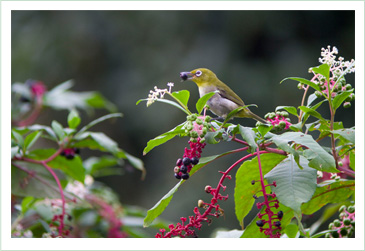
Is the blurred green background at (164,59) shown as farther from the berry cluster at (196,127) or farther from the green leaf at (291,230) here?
the berry cluster at (196,127)

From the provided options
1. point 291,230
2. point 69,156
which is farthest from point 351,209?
point 69,156

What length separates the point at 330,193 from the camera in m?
1.11

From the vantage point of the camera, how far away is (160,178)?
506cm

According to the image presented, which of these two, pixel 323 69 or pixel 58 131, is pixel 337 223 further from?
pixel 58 131

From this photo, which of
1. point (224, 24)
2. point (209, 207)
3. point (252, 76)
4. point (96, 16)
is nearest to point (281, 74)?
point (252, 76)

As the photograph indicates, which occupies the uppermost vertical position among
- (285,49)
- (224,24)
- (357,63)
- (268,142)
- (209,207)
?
(224,24)

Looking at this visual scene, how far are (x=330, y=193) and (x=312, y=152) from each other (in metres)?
0.28

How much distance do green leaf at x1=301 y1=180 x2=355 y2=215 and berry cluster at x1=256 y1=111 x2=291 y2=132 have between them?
0.68 ft

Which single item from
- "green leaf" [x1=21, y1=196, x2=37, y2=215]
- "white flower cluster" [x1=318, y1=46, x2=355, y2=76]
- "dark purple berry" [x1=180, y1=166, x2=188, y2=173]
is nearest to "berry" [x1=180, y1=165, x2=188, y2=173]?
"dark purple berry" [x1=180, y1=166, x2=188, y2=173]

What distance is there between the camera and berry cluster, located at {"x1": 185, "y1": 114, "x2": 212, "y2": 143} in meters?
0.89

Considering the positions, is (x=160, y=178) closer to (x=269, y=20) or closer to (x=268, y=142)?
(x=269, y=20)

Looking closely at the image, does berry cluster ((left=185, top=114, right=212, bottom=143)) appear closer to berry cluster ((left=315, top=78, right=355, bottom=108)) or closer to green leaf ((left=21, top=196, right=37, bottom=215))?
berry cluster ((left=315, top=78, right=355, bottom=108))

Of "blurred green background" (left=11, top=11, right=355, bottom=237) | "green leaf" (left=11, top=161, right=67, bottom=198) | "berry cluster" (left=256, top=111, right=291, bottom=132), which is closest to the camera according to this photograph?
"berry cluster" (left=256, top=111, right=291, bottom=132)

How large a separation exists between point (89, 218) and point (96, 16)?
4309 mm
